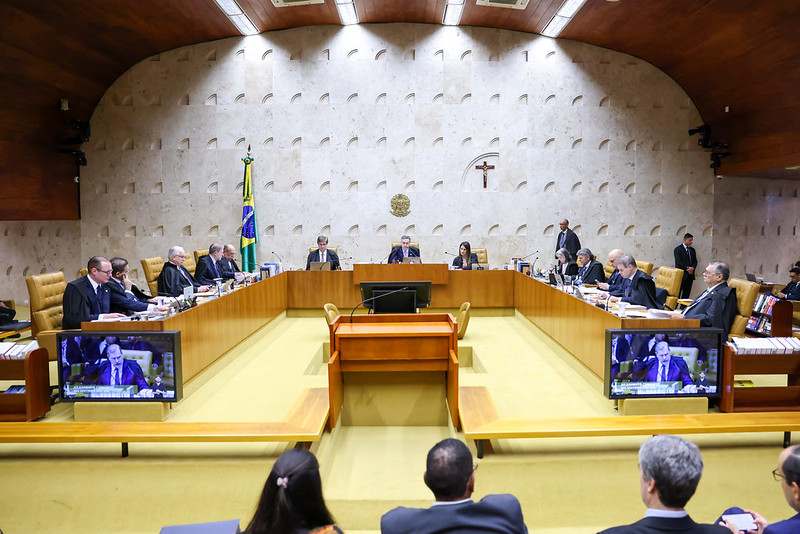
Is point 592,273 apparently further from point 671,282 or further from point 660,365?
point 660,365

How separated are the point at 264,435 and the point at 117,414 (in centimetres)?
138

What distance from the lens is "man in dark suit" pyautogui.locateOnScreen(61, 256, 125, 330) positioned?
14.8 ft

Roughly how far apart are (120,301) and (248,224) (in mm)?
4606

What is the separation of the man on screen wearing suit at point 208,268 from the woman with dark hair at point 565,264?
4416mm

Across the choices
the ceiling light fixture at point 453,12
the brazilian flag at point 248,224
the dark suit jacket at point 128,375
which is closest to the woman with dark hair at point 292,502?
the dark suit jacket at point 128,375

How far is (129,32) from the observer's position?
8.49 metres

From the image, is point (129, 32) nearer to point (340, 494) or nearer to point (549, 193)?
point (549, 193)

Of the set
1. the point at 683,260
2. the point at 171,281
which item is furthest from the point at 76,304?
the point at 683,260

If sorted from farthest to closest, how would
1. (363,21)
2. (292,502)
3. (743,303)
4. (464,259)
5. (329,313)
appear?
(363,21), (464,259), (329,313), (743,303), (292,502)

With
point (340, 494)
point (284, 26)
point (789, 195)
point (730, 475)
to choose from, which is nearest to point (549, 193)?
point (789, 195)

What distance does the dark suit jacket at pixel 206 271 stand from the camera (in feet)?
23.4

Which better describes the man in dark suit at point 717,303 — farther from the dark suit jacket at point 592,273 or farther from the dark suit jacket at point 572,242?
the dark suit jacket at point 572,242

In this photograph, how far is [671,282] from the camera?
20.5 feet

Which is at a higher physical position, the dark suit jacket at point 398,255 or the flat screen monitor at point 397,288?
the dark suit jacket at point 398,255
